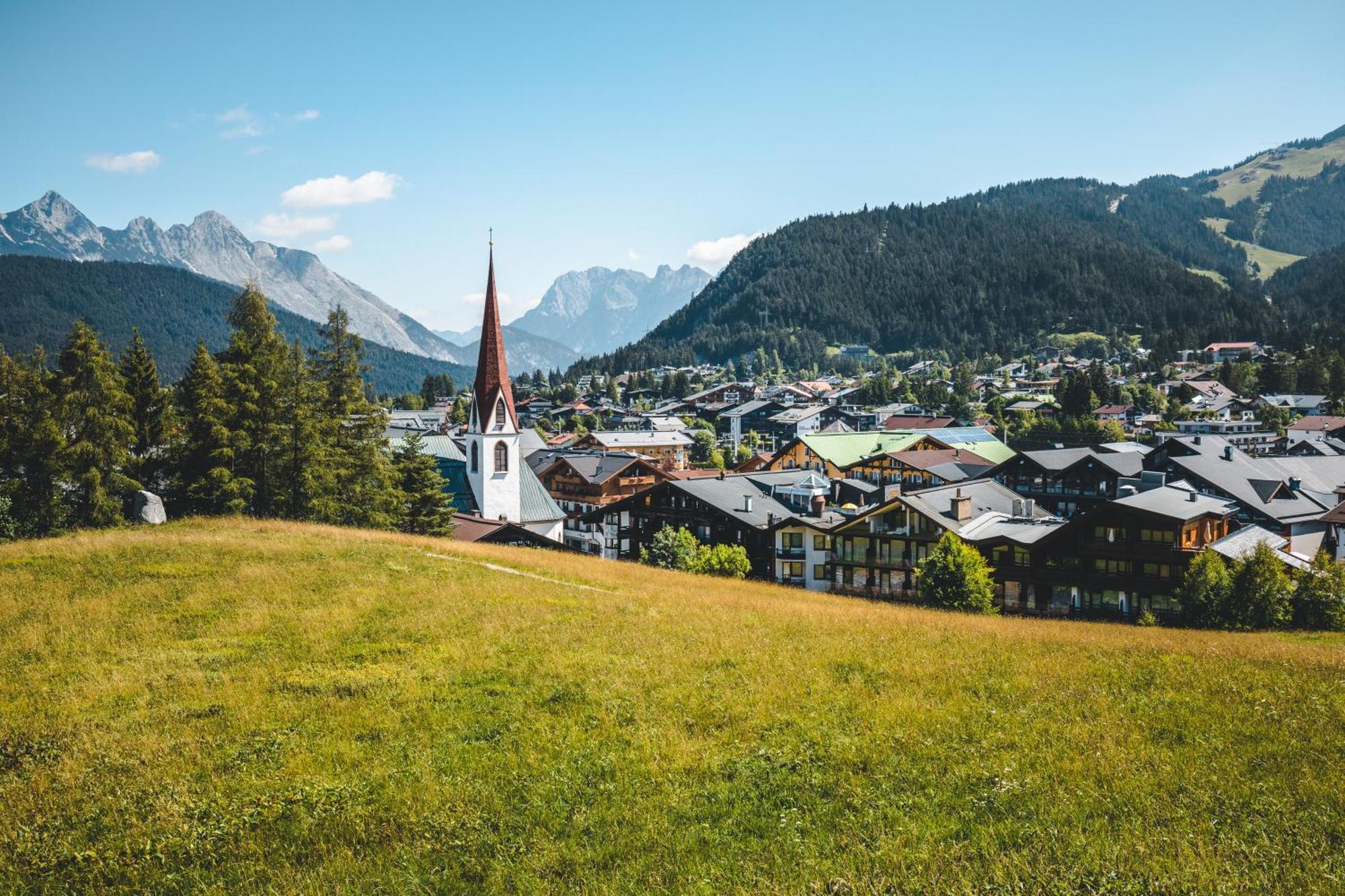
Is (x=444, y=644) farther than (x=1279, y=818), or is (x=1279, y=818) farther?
(x=444, y=644)

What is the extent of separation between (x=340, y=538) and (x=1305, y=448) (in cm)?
10255

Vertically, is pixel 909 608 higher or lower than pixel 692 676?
lower

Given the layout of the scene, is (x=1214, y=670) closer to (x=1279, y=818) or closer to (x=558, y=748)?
(x=1279, y=818)

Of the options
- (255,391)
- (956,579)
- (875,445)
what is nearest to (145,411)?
(255,391)

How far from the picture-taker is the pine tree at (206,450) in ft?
119

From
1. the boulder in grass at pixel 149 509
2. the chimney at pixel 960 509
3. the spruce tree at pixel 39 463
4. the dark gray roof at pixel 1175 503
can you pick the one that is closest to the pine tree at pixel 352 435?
the boulder in grass at pixel 149 509

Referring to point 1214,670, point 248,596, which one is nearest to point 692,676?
point 1214,670

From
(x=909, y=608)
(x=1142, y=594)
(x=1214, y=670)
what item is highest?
(x=1214, y=670)

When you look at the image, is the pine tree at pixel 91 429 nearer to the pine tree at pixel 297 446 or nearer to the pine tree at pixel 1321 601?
the pine tree at pixel 297 446

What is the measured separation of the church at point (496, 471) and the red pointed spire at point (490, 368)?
0.04 m

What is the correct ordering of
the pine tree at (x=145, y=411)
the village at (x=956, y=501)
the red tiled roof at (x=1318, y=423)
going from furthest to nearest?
the red tiled roof at (x=1318, y=423) → the village at (x=956, y=501) → the pine tree at (x=145, y=411)

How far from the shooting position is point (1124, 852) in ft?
27.7

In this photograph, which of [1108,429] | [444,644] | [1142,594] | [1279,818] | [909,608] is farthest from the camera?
[1108,429]

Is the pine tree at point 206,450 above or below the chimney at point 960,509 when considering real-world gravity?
above
